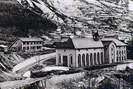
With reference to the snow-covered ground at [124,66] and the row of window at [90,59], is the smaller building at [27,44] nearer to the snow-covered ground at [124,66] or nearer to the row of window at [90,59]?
the row of window at [90,59]

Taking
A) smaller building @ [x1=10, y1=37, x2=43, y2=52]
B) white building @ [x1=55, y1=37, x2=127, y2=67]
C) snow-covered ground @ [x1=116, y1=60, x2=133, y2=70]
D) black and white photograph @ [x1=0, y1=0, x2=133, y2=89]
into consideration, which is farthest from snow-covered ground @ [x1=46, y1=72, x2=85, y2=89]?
snow-covered ground @ [x1=116, y1=60, x2=133, y2=70]

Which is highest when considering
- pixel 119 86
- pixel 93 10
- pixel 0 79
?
pixel 93 10

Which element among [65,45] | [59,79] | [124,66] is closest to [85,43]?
[65,45]

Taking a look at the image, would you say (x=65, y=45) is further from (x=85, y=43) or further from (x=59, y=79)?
(x=59, y=79)

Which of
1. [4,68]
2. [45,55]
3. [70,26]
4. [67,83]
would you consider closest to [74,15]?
[70,26]

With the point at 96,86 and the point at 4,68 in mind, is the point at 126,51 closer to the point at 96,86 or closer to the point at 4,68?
the point at 96,86

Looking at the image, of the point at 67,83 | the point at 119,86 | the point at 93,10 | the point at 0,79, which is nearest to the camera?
the point at 0,79
